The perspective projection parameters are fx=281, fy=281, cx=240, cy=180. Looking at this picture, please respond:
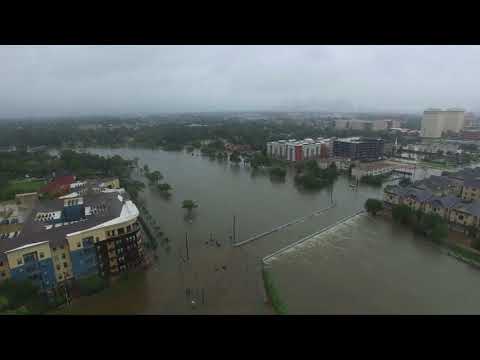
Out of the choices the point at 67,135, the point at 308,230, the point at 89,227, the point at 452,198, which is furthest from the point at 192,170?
the point at 67,135

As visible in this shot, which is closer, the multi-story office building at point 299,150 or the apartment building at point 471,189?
the apartment building at point 471,189

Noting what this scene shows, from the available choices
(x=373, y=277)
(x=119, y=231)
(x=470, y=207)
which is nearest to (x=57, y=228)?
(x=119, y=231)

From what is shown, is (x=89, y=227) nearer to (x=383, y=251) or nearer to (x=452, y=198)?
(x=383, y=251)

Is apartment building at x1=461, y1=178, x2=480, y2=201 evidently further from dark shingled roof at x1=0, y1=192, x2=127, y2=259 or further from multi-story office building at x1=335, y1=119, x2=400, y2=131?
multi-story office building at x1=335, y1=119, x2=400, y2=131

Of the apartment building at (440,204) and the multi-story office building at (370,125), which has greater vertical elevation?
the multi-story office building at (370,125)

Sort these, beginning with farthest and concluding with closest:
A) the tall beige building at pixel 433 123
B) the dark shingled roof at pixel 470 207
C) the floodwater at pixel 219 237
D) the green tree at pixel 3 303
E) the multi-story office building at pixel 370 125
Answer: the multi-story office building at pixel 370 125 < the tall beige building at pixel 433 123 < the dark shingled roof at pixel 470 207 < the floodwater at pixel 219 237 < the green tree at pixel 3 303

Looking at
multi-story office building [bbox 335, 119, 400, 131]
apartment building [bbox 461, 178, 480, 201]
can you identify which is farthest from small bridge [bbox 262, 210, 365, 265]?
multi-story office building [bbox 335, 119, 400, 131]

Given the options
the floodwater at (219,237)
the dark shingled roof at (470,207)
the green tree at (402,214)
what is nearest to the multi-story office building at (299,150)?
the floodwater at (219,237)

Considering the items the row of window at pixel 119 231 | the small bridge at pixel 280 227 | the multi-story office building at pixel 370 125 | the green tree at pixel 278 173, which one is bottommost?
the small bridge at pixel 280 227

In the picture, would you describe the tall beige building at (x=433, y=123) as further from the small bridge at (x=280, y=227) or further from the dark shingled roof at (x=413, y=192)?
the small bridge at (x=280, y=227)
